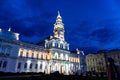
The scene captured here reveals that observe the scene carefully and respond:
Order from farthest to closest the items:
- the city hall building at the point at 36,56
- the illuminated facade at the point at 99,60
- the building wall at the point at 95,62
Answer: the building wall at the point at 95,62
the illuminated facade at the point at 99,60
the city hall building at the point at 36,56

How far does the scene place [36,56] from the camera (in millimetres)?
65562

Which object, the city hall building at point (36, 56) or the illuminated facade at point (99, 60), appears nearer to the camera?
the city hall building at point (36, 56)

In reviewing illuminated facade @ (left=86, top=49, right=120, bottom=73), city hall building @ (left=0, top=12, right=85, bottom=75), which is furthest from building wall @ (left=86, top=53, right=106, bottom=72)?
city hall building @ (left=0, top=12, right=85, bottom=75)

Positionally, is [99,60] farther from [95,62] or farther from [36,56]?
[36,56]

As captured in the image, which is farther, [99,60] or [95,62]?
[95,62]

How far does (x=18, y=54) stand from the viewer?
58.1 m

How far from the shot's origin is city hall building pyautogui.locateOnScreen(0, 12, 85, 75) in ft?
176

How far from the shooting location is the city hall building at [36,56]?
53.7m

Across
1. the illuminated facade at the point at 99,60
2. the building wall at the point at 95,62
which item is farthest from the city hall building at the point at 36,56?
the illuminated facade at the point at 99,60

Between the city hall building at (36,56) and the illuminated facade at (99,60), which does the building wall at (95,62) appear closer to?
the illuminated facade at (99,60)

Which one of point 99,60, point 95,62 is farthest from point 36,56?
point 99,60

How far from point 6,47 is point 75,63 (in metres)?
45.4

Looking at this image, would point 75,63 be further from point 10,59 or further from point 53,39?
point 10,59

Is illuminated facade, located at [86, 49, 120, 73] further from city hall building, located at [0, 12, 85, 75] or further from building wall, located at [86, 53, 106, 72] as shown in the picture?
city hall building, located at [0, 12, 85, 75]
